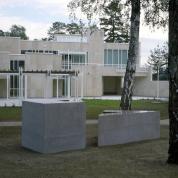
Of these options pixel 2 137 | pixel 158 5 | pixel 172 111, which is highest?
pixel 158 5

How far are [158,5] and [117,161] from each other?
903 cm

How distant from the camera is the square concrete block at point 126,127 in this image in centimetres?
1420

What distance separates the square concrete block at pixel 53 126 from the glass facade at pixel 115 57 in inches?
2226

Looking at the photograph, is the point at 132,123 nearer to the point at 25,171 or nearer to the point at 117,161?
the point at 117,161

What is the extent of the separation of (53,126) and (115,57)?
190ft

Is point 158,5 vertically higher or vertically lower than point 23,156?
higher

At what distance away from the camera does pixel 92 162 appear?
11008mm

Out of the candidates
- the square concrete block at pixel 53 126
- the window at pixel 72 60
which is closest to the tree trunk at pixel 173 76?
the square concrete block at pixel 53 126

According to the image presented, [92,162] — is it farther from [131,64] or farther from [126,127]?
[131,64]

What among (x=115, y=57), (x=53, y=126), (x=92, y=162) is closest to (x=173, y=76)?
(x=92, y=162)

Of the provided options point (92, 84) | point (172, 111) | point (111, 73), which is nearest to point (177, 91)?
point (172, 111)

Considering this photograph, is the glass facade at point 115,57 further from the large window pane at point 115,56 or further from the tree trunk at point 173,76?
the tree trunk at point 173,76

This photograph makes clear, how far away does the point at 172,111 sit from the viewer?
35.6 feet

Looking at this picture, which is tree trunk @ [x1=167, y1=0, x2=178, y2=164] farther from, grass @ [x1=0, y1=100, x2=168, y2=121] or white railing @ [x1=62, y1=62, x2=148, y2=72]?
white railing @ [x1=62, y1=62, x2=148, y2=72]
